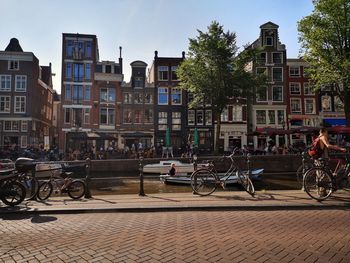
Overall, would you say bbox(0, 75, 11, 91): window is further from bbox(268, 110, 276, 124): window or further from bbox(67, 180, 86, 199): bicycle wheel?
bbox(67, 180, 86, 199): bicycle wheel

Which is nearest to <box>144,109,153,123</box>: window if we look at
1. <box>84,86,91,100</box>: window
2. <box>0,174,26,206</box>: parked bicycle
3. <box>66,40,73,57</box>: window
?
<box>84,86,91,100</box>: window

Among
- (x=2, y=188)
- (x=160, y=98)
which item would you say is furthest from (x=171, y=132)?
(x=2, y=188)

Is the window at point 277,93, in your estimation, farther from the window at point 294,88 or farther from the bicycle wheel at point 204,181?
the bicycle wheel at point 204,181

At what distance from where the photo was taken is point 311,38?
3253cm

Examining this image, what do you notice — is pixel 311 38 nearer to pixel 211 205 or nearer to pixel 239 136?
pixel 239 136

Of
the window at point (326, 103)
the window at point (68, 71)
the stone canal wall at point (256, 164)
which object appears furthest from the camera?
the window at point (326, 103)

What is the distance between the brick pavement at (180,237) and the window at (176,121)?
38293 mm

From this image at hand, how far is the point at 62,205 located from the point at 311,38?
29.9 metres

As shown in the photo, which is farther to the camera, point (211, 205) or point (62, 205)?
point (62, 205)

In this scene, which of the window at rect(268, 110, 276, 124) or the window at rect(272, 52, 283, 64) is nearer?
the window at rect(268, 110, 276, 124)

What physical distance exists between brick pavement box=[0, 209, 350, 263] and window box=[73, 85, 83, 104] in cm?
3695

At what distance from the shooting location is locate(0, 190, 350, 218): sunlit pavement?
863 centimetres

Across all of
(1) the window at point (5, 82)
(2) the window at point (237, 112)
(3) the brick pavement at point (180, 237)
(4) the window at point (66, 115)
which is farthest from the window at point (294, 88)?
(3) the brick pavement at point (180, 237)

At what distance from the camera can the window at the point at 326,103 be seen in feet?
160
